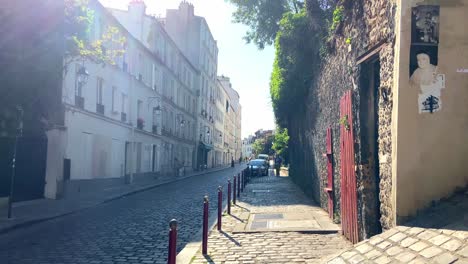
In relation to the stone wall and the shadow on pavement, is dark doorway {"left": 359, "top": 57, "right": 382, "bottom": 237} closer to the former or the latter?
the stone wall

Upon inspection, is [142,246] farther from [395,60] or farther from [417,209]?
[395,60]

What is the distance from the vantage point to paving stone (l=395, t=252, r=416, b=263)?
4328 millimetres

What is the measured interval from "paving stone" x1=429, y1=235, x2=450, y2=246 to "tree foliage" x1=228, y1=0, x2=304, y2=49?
79.6 ft

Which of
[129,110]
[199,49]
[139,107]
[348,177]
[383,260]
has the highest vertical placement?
[199,49]

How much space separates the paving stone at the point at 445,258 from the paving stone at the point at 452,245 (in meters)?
0.10

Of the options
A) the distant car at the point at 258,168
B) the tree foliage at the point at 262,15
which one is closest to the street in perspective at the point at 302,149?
the tree foliage at the point at 262,15

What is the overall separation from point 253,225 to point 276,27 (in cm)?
2124

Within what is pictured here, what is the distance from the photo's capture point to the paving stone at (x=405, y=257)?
170 inches

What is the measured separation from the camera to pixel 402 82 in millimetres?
5461

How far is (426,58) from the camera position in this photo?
541cm

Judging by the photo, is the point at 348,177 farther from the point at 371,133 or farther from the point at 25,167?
the point at 25,167

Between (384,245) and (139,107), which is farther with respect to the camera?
(139,107)

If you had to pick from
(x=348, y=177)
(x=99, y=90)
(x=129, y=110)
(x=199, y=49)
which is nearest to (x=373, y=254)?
(x=348, y=177)

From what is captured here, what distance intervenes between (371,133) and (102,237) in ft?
18.4
